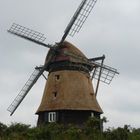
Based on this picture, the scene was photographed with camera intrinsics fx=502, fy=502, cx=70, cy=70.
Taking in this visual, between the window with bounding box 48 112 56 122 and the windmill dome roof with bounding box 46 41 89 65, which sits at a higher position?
the windmill dome roof with bounding box 46 41 89 65

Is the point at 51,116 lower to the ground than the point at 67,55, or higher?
lower

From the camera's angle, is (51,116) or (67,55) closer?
(51,116)

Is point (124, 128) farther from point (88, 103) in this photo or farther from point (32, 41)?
point (32, 41)

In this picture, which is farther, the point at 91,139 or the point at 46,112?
the point at 46,112

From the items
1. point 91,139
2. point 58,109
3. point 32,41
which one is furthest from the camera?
point 32,41

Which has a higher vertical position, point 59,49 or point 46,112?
point 59,49

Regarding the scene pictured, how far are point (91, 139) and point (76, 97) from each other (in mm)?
13650

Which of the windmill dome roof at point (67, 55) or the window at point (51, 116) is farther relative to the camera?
the windmill dome roof at point (67, 55)

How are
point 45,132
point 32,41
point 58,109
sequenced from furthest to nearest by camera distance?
1. point 32,41
2. point 58,109
3. point 45,132

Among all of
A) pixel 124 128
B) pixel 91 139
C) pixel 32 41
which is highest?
pixel 32 41

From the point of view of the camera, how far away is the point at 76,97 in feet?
103

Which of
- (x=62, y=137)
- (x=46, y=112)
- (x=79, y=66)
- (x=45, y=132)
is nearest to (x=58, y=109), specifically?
(x=46, y=112)

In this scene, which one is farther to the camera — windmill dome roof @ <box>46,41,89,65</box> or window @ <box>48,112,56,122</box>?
windmill dome roof @ <box>46,41,89,65</box>

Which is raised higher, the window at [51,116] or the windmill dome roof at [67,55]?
the windmill dome roof at [67,55]
